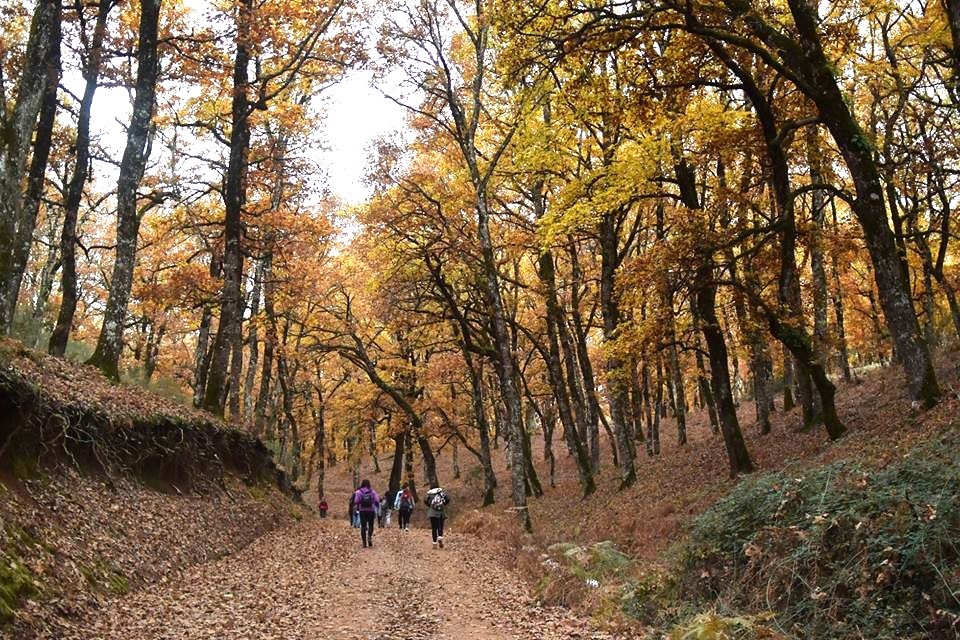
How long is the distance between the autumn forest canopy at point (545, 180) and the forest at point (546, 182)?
0.10 metres

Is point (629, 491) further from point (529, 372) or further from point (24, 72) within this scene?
point (24, 72)

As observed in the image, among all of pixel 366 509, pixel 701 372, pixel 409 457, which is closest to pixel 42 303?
pixel 366 509

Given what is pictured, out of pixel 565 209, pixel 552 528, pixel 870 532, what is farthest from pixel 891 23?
pixel 870 532

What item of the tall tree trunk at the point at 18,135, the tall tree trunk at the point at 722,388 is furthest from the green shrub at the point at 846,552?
the tall tree trunk at the point at 18,135

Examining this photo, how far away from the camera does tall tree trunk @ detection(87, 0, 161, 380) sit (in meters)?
14.0

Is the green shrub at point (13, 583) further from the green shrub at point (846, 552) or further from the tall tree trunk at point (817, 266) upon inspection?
the tall tree trunk at point (817, 266)

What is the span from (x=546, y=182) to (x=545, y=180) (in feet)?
2.61

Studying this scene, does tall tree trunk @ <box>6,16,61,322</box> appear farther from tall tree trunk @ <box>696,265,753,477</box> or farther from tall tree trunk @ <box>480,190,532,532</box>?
tall tree trunk @ <box>696,265,753,477</box>

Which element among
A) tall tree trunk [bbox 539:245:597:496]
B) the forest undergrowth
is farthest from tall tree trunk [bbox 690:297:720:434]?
tall tree trunk [bbox 539:245:597:496]

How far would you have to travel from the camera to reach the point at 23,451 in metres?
8.85

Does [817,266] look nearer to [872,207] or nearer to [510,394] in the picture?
[872,207]

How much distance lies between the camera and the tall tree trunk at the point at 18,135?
10828mm

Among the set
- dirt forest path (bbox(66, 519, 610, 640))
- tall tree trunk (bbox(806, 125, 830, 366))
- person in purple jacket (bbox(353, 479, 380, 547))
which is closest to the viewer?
dirt forest path (bbox(66, 519, 610, 640))

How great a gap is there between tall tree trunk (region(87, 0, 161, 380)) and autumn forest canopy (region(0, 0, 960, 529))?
0.05m
